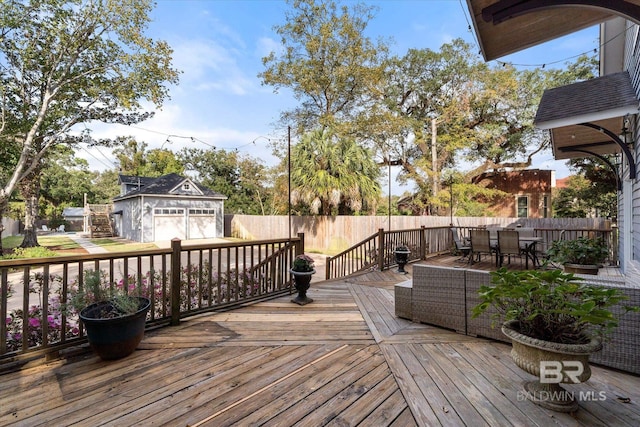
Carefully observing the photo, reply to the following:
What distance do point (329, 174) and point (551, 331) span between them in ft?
37.4

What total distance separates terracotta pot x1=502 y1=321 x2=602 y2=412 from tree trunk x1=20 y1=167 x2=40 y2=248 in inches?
684

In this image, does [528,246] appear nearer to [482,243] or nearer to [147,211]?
[482,243]

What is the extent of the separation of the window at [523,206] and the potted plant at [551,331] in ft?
50.0

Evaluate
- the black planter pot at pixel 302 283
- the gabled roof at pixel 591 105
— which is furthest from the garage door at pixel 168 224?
the gabled roof at pixel 591 105

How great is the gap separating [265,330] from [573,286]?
2.52 m

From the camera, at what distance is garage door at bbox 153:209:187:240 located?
1638 centimetres

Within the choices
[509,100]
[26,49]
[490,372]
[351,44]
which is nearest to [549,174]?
[509,100]

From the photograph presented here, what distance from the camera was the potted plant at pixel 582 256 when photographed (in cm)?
388

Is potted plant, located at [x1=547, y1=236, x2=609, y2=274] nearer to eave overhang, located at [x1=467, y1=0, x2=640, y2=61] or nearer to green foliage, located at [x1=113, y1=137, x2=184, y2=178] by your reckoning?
eave overhang, located at [x1=467, y1=0, x2=640, y2=61]

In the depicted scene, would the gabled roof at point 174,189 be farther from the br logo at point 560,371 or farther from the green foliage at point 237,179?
the br logo at point 560,371

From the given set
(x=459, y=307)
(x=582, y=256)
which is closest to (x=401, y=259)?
(x=582, y=256)

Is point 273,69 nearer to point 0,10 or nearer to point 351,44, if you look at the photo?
point 351,44

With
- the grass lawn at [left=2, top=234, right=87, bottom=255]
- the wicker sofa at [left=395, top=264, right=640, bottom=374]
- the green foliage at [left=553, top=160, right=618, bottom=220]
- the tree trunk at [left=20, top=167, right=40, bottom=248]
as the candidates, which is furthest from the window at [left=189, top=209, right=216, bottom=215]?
the green foliage at [left=553, top=160, right=618, bottom=220]

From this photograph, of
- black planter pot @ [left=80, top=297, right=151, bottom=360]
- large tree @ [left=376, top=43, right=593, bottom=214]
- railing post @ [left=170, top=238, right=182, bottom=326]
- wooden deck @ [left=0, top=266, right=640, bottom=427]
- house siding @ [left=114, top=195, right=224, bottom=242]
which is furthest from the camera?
house siding @ [left=114, top=195, right=224, bottom=242]
